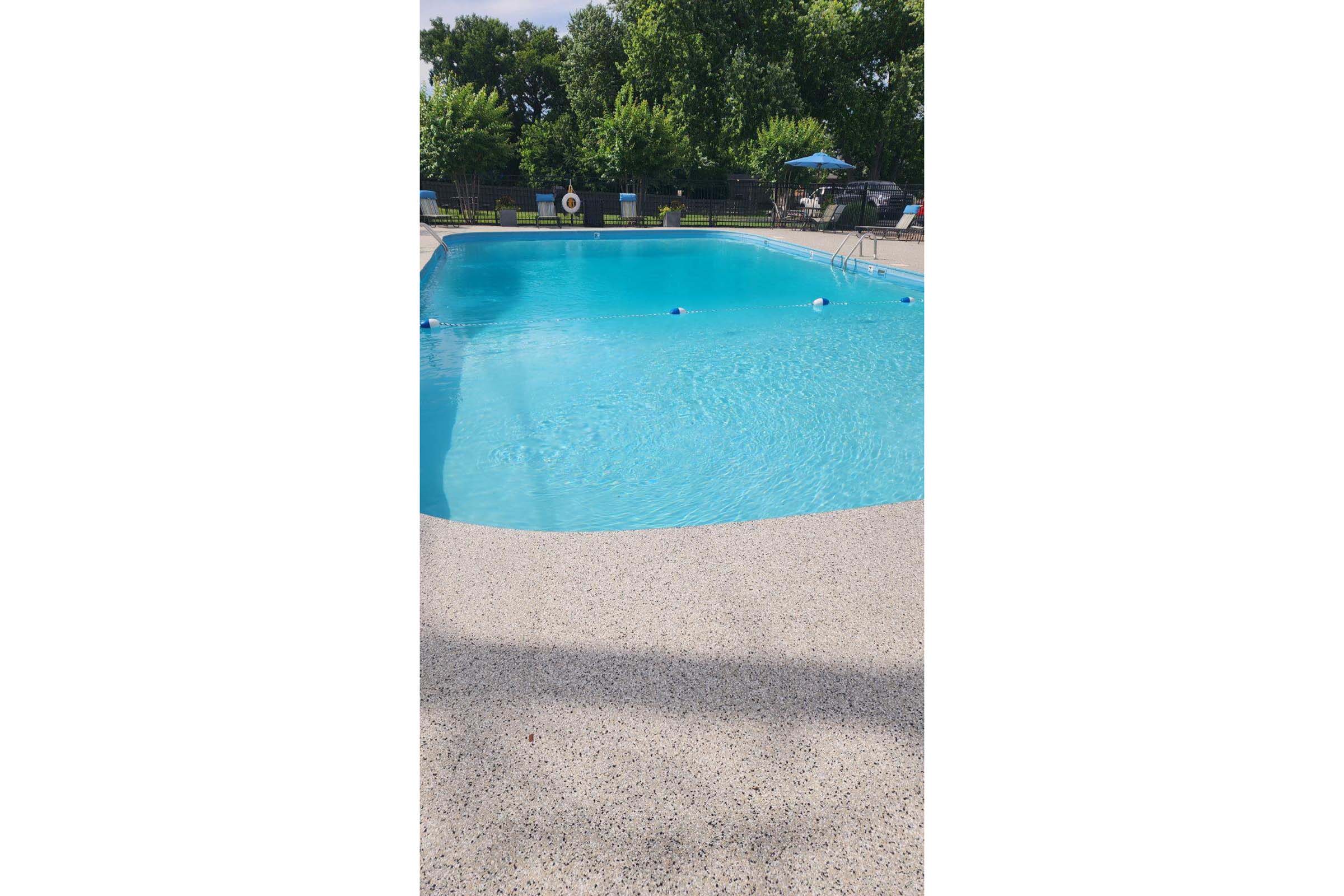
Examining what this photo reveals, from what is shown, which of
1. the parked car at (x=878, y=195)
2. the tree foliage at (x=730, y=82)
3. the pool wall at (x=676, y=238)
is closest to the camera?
the pool wall at (x=676, y=238)

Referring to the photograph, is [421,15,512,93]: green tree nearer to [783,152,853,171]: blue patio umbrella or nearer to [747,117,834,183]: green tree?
[747,117,834,183]: green tree

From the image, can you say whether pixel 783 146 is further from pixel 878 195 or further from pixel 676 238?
pixel 676 238

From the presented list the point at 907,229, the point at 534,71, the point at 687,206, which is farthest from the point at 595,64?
the point at 907,229

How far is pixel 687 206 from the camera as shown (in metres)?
19.6

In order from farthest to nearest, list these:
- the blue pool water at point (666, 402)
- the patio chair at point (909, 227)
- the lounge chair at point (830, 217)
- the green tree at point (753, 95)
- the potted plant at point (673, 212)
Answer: the green tree at point (753, 95)
the potted plant at point (673, 212)
the lounge chair at point (830, 217)
the patio chair at point (909, 227)
the blue pool water at point (666, 402)

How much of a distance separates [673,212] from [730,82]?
5509mm

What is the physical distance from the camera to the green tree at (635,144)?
1812cm

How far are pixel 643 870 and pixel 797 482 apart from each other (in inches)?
128

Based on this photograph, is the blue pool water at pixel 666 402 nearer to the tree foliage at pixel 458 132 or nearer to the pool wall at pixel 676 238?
the pool wall at pixel 676 238

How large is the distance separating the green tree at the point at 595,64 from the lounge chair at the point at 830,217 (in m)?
9.68

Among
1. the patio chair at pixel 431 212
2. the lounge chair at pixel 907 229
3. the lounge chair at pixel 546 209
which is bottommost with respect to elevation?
the lounge chair at pixel 907 229

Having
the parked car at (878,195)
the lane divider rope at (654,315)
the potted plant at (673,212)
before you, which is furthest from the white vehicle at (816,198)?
the lane divider rope at (654,315)
